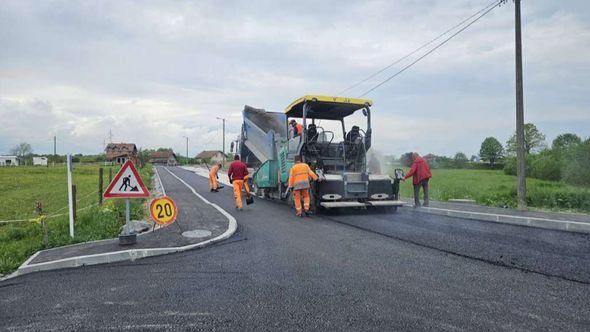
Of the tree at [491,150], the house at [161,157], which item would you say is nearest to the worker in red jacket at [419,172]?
the tree at [491,150]

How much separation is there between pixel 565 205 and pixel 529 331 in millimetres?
12430

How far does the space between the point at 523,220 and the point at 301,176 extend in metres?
5.03

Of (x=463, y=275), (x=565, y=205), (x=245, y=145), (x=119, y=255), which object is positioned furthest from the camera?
(x=245, y=145)

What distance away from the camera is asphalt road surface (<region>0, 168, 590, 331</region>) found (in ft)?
11.7

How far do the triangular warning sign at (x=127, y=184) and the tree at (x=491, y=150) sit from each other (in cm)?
7350

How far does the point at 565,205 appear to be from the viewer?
13.5 meters

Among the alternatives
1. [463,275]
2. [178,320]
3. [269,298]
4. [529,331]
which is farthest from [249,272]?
[529,331]

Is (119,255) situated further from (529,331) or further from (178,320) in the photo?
(529,331)

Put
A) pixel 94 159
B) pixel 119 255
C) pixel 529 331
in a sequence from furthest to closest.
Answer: pixel 94 159, pixel 119 255, pixel 529 331

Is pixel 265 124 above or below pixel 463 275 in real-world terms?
above

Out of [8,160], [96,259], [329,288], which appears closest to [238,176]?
[96,259]

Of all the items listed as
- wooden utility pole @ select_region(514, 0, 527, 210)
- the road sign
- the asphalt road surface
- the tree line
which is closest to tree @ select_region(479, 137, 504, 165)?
the tree line

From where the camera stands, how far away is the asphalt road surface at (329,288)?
3.55 metres

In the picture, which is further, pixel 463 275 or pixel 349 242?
pixel 349 242
